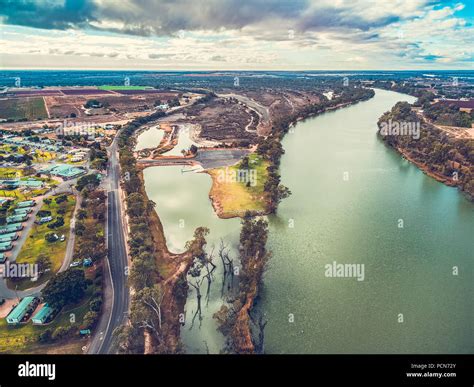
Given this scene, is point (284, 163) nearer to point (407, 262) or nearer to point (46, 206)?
point (407, 262)

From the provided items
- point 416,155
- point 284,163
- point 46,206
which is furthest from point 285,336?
point 416,155

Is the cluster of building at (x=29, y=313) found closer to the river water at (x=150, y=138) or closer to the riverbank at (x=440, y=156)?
the river water at (x=150, y=138)

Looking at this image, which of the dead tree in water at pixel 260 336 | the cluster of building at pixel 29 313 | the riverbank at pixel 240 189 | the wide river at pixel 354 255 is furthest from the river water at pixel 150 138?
the dead tree in water at pixel 260 336

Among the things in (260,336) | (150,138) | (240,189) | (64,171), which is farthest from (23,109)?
(260,336)

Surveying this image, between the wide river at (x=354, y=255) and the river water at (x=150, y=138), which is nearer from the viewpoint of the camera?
the wide river at (x=354, y=255)

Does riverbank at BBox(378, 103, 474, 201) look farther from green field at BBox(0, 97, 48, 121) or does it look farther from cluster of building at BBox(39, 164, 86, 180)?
green field at BBox(0, 97, 48, 121)
